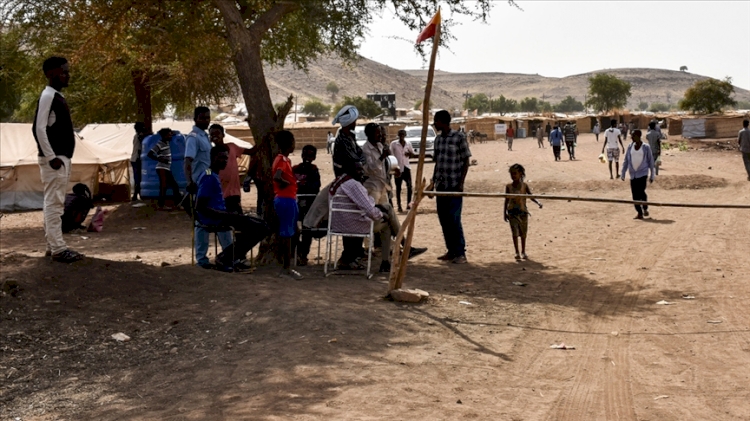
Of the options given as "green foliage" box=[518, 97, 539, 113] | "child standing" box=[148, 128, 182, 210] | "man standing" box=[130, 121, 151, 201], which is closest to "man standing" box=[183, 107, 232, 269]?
"child standing" box=[148, 128, 182, 210]

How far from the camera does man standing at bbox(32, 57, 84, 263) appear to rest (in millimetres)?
8953

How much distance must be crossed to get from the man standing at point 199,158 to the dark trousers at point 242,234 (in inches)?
10.2

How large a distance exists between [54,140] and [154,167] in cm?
1020

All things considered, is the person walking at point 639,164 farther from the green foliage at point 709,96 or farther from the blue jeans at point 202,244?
the green foliage at point 709,96

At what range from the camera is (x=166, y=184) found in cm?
1891

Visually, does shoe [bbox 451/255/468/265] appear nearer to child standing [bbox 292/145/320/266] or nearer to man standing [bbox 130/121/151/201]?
child standing [bbox 292/145/320/266]

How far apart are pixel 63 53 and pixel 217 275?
9207 millimetres

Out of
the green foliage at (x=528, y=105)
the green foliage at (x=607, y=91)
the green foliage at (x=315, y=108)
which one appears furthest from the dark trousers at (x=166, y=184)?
the green foliage at (x=528, y=105)

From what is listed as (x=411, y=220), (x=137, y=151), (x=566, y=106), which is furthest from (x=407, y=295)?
(x=566, y=106)

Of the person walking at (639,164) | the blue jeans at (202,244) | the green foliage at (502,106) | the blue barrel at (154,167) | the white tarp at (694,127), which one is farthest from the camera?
the green foliage at (502,106)

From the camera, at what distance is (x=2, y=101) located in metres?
50.0

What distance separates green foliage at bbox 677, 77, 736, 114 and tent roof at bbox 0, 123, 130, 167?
66379 millimetres

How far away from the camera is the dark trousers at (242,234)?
1020 cm

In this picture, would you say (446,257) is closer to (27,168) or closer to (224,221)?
(224,221)
